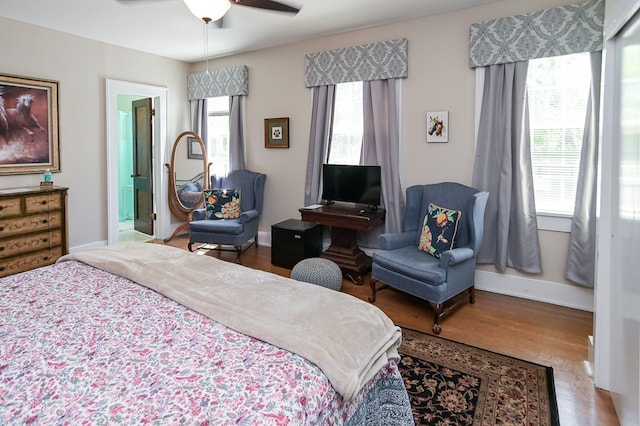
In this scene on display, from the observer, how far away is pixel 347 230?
13.7 ft

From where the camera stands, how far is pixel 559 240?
3.39 metres

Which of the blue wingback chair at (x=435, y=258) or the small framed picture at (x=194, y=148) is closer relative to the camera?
the blue wingback chair at (x=435, y=258)

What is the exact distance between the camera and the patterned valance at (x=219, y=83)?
5.27m

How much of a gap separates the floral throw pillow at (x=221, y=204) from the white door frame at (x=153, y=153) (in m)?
1.21

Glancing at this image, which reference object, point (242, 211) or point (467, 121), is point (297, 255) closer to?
point (242, 211)

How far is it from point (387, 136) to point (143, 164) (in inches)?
151

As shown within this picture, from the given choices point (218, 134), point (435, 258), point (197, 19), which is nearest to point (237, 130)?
point (218, 134)

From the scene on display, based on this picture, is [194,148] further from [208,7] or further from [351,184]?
[208,7]

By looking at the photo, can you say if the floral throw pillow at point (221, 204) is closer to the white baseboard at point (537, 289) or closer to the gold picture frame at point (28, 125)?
the gold picture frame at point (28, 125)

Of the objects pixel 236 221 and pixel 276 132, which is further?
pixel 276 132

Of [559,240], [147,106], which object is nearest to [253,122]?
[147,106]

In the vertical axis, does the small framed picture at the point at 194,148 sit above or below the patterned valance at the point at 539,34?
below

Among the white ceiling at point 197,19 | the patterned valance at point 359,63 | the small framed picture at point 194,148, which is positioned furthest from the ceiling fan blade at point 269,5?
the small framed picture at point 194,148

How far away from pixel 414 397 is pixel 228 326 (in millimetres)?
1221
